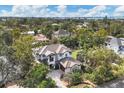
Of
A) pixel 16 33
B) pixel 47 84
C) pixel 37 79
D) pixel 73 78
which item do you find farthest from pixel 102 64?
pixel 16 33

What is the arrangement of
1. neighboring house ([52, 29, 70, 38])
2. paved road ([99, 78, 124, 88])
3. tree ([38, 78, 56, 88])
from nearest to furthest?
tree ([38, 78, 56, 88])
paved road ([99, 78, 124, 88])
neighboring house ([52, 29, 70, 38])

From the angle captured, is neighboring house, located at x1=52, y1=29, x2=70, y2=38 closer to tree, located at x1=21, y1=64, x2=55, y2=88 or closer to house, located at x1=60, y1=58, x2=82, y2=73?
house, located at x1=60, y1=58, x2=82, y2=73

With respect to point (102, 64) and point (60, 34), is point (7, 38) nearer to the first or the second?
point (60, 34)

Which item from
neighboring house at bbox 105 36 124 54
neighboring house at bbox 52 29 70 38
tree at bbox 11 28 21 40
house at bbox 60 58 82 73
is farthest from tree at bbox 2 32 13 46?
neighboring house at bbox 105 36 124 54

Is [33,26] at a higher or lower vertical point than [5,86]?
higher
